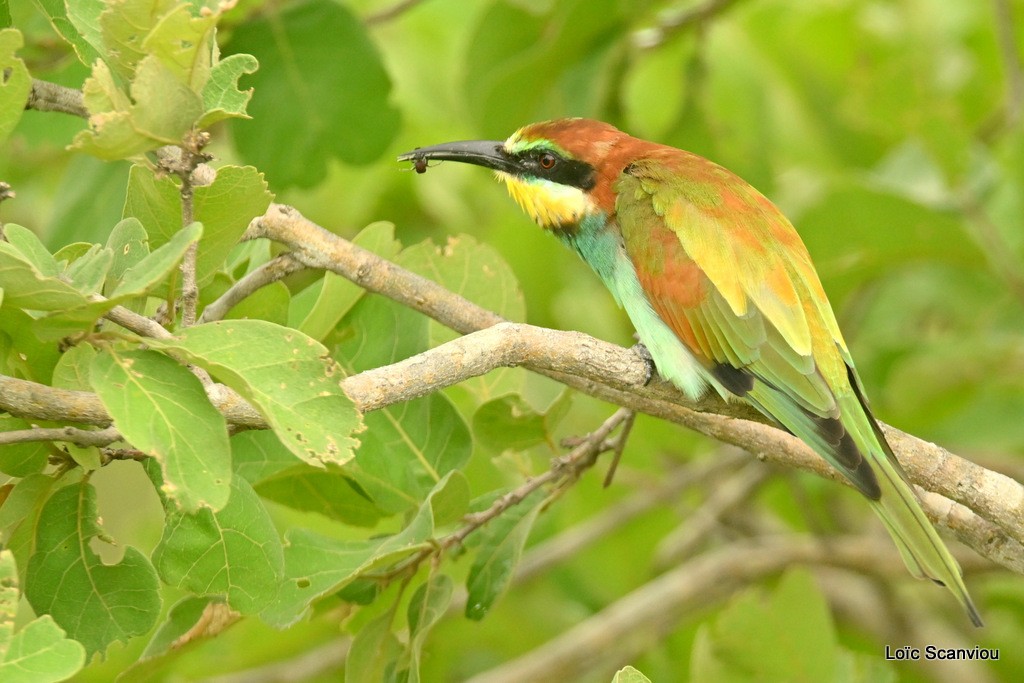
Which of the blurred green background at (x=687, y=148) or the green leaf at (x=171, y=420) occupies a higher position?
the green leaf at (x=171, y=420)

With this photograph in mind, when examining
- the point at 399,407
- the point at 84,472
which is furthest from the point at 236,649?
the point at 84,472

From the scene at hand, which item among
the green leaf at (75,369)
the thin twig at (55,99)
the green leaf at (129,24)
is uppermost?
the green leaf at (129,24)

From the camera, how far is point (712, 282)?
212 cm

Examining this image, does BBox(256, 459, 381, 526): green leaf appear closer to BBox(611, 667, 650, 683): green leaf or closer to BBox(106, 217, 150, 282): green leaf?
BBox(106, 217, 150, 282): green leaf

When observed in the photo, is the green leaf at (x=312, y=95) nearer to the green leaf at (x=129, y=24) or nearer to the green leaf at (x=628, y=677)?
the green leaf at (x=129, y=24)

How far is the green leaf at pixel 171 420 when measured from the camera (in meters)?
1.25

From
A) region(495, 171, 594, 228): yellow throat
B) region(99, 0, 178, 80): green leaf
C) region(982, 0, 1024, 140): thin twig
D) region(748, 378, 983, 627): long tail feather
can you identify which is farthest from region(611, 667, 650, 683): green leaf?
region(982, 0, 1024, 140): thin twig

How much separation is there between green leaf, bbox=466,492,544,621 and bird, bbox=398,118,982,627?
34 cm

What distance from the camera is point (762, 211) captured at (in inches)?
88.2

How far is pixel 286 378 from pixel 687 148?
6.79 ft

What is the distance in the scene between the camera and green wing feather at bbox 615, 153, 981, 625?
1.84 meters

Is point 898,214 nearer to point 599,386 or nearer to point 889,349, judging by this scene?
point 889,349
